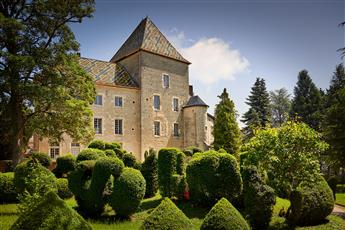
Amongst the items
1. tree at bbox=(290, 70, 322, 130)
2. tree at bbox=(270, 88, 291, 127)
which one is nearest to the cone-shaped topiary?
tree at bbox=(290, 70, 322, 130)

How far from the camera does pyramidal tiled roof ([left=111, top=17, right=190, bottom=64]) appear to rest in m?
36.1

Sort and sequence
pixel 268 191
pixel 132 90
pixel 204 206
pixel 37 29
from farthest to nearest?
pixel 132 90 → pixel 37 29 → pixel 204 206 → pixel 268 191

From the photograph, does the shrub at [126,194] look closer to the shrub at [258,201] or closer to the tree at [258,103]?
the shrub at [258,201]

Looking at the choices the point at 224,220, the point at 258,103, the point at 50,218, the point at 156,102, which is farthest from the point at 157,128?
the point at 50,218

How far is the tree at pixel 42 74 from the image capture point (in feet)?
59.0

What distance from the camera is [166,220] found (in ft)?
20.4

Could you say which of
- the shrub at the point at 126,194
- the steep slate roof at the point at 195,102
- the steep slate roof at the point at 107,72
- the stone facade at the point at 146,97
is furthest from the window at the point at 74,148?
the shrub at the point at 126,194

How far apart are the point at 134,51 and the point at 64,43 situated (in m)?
15.8

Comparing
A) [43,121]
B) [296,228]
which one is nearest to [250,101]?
[43,121]

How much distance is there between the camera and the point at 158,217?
6.30m

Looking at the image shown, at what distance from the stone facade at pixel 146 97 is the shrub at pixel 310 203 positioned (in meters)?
23.4

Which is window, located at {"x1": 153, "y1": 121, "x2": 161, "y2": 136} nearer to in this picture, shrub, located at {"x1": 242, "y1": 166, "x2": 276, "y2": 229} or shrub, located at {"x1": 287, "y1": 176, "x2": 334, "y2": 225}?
shrub, located at {"x1": 287, "y1": 176, "x2": 334, "y2": 225}

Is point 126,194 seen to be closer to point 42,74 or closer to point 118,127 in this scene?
point 42,74

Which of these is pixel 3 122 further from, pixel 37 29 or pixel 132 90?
pixel 132 90
